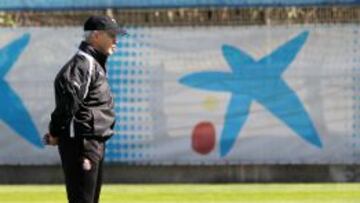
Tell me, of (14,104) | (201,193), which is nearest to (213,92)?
(201,193)

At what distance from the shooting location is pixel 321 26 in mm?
16016

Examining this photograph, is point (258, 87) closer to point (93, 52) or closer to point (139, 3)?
point (139, 3)

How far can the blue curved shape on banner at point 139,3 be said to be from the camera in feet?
52.1

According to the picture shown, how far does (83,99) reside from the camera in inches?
298

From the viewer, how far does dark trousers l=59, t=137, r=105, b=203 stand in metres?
7.60

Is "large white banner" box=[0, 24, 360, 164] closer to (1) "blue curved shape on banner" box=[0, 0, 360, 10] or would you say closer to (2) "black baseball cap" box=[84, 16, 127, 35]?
(1) "blue curved shape on banner" box=[0, 0, 360, 10]

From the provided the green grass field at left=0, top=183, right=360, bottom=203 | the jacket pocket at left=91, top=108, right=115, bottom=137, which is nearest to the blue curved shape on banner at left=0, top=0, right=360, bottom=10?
the green grass field at left=0, top=183, right=360, bottom=203

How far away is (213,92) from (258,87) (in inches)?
25.6

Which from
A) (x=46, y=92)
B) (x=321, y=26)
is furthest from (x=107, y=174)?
(x=321, y=26)

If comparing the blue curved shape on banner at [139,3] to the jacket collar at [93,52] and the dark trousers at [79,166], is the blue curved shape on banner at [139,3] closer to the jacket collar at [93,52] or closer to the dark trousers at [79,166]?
the jacket collar at [93,52]

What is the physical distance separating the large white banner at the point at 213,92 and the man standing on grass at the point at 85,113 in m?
8.37

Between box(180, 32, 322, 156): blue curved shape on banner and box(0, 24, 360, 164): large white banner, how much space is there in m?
0.01

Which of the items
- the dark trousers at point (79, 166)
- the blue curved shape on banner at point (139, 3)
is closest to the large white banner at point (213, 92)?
the blue curved shape on banner at point (139, 3)

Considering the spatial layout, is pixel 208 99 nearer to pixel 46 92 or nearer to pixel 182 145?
pixel 182 145
